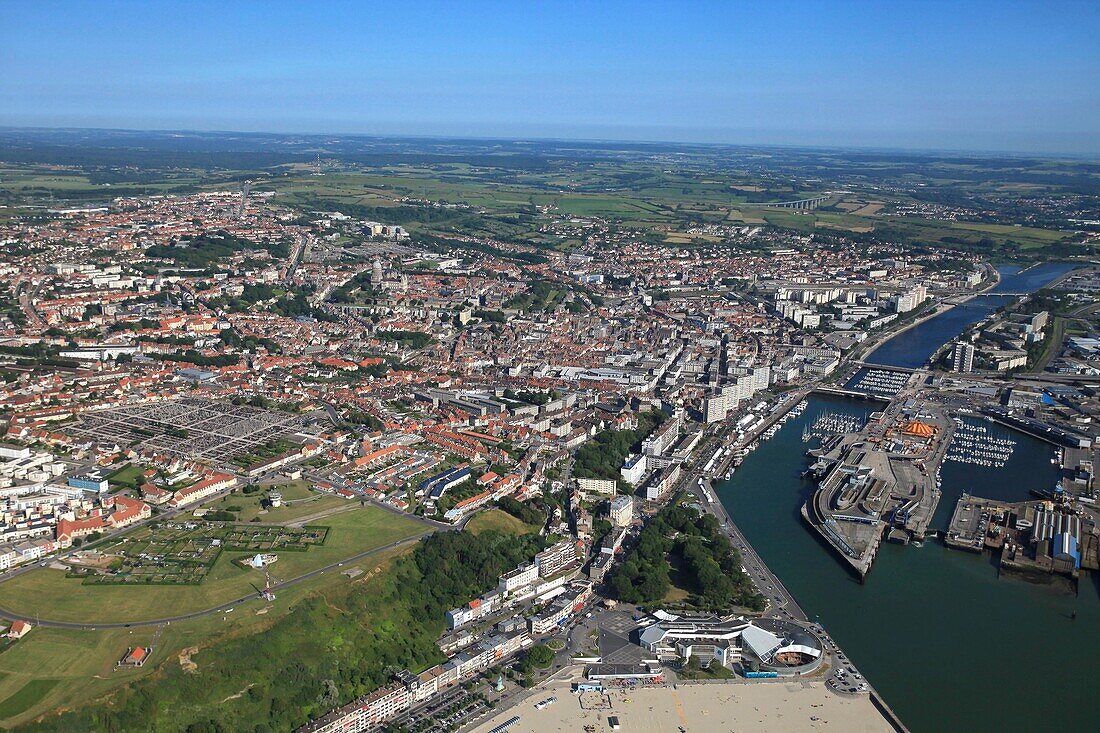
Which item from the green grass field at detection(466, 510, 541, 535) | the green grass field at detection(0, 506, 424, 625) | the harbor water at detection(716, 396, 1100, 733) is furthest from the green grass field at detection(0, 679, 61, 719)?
the harbor water at detection(716, 396, 1100, 733)

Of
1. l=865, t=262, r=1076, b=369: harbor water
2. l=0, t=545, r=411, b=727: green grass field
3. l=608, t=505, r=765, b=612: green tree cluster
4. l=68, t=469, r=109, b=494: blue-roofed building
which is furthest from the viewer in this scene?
l=865, t=262, r=1076, b=369: harbor water

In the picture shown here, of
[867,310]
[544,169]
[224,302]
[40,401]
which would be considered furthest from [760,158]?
[40,401]

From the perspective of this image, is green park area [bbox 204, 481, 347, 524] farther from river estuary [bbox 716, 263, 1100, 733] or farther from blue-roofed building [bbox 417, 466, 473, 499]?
river estuary [bbox 716, 263, 1100, 733]

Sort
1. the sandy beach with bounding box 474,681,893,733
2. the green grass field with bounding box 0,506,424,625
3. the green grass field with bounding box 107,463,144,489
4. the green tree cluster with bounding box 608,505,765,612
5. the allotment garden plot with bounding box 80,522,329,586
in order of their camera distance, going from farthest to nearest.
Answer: the green grass field with bounding box 107,463,144,489, the green tree cluster with bounding box 608,505,765,612, the allotment garden plot with bounding box 80,522,329,586, the green grass field with bounding box 0,506,424,625, the sandy beach with bounding box 474,681,893,733

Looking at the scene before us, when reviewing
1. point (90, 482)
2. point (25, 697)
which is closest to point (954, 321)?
point (90, 482)

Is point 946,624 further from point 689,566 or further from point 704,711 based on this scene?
point 704,711

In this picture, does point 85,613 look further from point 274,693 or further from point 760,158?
point 760,158

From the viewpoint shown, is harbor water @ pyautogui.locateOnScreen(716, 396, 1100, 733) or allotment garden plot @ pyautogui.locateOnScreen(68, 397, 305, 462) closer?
harbor water @ pyautogui.locateOnScreen(716, 396, 1100, 733)
